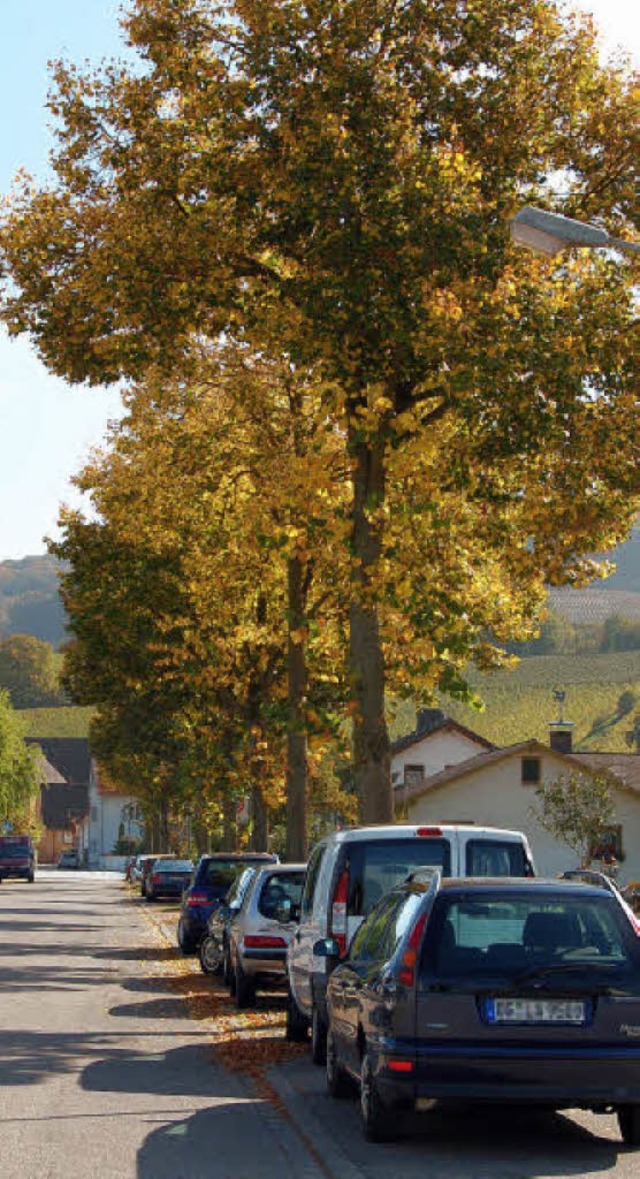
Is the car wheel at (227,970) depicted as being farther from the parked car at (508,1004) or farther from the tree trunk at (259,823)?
the tree trunk at (259,823)

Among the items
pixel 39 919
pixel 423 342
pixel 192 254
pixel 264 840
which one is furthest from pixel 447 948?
pixel 39 919

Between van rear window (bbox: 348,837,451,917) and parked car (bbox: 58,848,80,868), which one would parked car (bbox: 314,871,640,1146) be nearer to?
van rear window (bbox: 348,837,451,917)

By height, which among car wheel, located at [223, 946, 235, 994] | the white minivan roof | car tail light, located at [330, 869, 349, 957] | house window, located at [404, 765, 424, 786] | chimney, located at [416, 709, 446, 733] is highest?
chimney, located at [416, 709, 446, 733]

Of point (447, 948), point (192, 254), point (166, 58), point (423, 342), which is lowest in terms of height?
point (447, 948)

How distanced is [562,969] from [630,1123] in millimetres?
1230

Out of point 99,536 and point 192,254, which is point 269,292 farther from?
point 99,536

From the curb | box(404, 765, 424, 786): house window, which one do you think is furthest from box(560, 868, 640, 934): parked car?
box(404, 765, 424, 786): house window

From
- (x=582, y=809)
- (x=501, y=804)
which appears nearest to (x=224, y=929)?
(x=582, y=809)

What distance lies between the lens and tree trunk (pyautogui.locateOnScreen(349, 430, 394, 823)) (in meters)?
22.5

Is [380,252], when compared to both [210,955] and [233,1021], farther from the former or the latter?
[210,955]

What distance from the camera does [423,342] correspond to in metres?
19.7

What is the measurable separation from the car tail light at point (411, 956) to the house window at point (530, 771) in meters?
61.2

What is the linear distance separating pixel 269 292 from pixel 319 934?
348 inches

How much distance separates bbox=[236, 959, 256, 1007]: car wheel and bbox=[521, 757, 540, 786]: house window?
163ft
